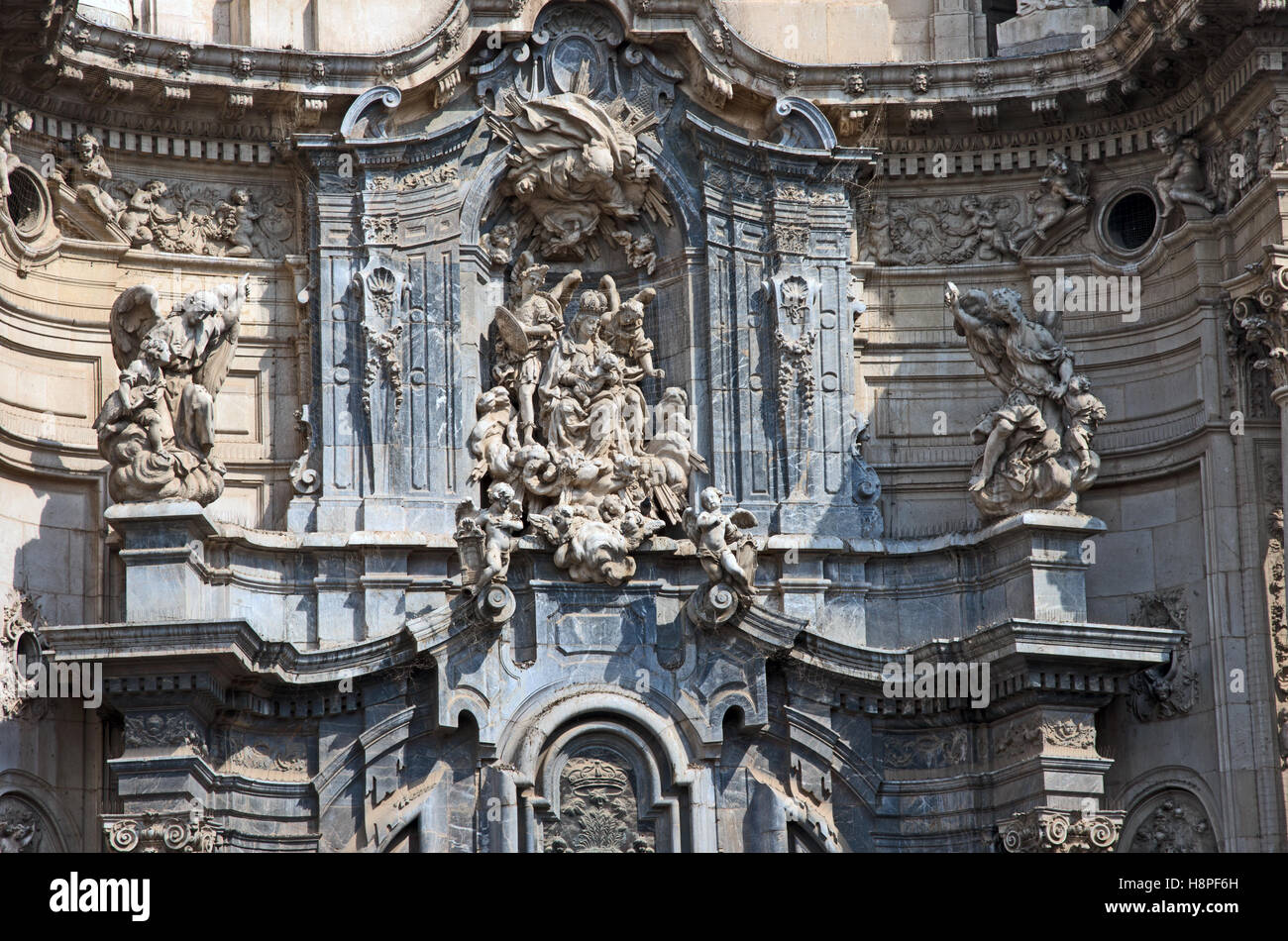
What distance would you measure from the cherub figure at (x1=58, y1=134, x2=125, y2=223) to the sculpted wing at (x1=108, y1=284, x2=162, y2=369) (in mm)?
1060

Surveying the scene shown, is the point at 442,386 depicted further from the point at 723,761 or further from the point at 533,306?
the point at 723,761

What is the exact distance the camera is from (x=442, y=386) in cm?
2477

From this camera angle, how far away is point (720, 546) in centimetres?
2364

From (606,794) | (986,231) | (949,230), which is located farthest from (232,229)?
(986,231)

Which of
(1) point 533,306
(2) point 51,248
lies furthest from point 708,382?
(2) point 51,248

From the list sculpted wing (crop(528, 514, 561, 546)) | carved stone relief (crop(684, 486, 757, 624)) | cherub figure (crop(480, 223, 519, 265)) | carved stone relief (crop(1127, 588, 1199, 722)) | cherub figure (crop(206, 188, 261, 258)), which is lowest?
carved stone relief (crop(1127, 588, 1199, 722))

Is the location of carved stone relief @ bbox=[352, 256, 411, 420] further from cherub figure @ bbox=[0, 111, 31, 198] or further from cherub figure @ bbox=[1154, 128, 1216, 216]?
cherub figure @ bbox=[1154, 128, 1216, 216]

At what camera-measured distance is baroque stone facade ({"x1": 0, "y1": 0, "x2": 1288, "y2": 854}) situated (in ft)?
77.5

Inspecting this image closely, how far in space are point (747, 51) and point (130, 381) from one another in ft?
17.8

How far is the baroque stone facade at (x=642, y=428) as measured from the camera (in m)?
23.6

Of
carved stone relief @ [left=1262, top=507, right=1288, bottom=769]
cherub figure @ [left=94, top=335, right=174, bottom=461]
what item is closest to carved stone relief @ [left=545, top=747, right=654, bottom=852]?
cherub figure @ [left=94, top=335, right=174, bottom=461]

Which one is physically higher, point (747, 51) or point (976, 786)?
point (747, 51)

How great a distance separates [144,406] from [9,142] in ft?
7.68
